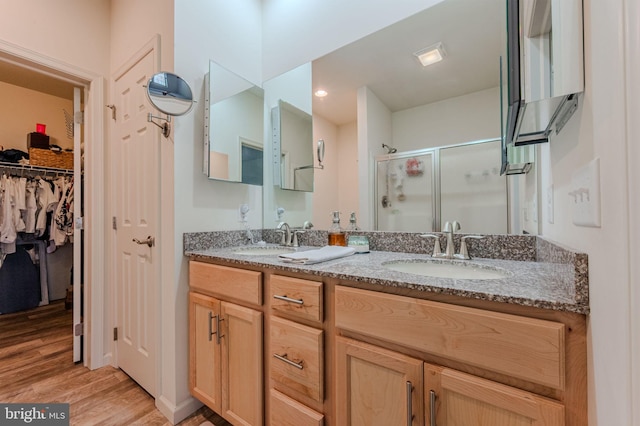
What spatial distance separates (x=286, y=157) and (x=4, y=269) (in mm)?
3352

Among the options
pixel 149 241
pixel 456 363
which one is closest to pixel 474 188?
pixel 456 363

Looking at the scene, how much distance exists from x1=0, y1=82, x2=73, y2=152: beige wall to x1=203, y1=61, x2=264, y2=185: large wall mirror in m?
3.01

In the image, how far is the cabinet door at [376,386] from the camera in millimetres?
738

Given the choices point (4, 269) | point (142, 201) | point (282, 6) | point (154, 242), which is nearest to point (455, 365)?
point (154, 242)

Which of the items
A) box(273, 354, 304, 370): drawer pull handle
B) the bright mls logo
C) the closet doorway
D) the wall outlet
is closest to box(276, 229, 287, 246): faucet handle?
the wall outlet

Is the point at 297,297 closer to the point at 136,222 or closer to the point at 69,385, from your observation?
the point at 136,222

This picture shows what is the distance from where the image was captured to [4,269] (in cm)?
286

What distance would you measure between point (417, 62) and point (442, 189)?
64 cm

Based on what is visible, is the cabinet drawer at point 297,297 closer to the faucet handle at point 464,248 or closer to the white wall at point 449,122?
the faucet handle at point 464,248

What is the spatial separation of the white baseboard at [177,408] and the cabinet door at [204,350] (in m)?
0.11

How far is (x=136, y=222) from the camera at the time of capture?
1674 mm

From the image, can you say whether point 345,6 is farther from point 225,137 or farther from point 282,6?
point 225,137

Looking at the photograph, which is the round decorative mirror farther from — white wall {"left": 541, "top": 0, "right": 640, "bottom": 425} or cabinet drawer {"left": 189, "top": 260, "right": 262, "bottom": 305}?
white wall {"left": 541, "top": 0, "right": 640, "bottom": 425}

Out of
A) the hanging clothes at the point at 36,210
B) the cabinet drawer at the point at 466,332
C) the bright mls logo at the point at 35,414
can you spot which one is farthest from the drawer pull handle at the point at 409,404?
the hanging clothes at the point at 36,210
